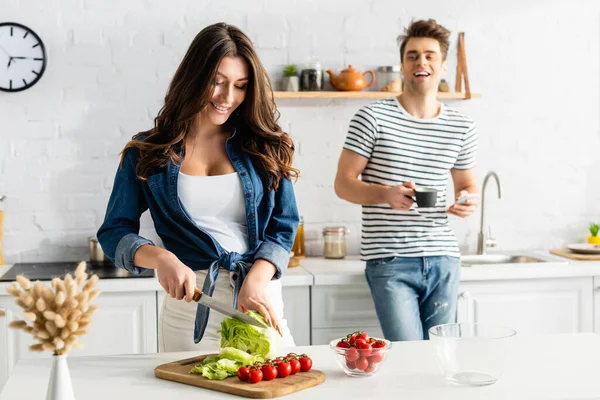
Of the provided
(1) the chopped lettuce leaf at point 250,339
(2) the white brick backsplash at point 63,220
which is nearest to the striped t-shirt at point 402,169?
(1) the chopped lettuce leaf at point 250,339

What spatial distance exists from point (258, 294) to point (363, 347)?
0.35 metres

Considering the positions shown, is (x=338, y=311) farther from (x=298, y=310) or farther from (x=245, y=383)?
(x=245, y=383)

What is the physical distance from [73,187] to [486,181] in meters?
1.97

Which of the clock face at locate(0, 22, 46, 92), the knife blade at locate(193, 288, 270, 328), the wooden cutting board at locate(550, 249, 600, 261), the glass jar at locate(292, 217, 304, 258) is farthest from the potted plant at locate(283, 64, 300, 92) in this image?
the knife blade at locate(193, 288, 270, 328)

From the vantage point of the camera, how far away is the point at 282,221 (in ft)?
7.20

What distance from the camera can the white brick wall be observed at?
368cm

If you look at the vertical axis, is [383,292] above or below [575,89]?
below

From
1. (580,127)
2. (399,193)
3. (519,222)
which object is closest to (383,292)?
(399,193)

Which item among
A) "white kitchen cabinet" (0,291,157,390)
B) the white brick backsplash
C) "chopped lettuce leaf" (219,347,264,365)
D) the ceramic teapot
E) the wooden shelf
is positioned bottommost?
"white kitchen cabinet" (0,291,157,390)

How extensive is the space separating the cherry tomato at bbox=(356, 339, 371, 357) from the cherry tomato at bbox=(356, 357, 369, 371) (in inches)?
0.5

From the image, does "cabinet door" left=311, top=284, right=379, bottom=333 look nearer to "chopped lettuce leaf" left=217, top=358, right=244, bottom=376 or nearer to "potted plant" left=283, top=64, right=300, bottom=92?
"potted plant" left=283, top=64, right=300, bottom=92

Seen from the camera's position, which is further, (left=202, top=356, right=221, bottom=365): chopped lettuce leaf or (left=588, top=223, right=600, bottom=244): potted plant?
(left=588, top=223, right=600, bottom=244): potted plant

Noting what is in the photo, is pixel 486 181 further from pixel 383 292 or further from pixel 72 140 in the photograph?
pixel 72 140

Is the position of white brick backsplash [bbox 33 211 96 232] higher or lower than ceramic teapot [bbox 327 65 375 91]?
lower
